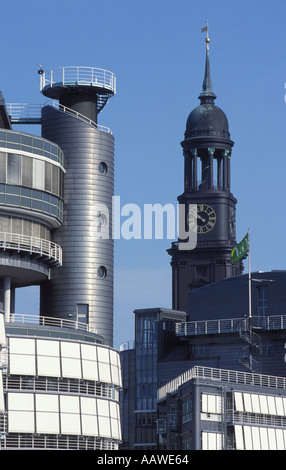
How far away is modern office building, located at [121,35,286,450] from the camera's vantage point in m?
114

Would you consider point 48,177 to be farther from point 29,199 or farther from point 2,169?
point 2,169

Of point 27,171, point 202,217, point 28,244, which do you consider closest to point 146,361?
point 202,217

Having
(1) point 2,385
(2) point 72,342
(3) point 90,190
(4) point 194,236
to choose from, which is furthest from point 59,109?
(4) point 194,236

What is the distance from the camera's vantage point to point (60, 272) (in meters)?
117

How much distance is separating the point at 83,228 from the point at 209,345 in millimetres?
32865

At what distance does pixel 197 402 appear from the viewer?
111m

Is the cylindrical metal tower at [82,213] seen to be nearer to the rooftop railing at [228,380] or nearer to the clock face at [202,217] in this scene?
the rooftop railing at [228,380]

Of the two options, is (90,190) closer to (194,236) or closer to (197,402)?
(197,402)

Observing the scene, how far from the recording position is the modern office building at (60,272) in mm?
101000

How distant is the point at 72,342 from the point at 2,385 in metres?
10.4

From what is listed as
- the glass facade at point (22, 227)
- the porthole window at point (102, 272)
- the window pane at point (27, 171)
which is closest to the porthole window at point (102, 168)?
the porthole window at point (102, 272)

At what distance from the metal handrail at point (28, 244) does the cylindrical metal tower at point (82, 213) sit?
324 centimetres

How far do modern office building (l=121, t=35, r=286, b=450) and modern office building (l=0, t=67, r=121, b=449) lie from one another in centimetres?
971

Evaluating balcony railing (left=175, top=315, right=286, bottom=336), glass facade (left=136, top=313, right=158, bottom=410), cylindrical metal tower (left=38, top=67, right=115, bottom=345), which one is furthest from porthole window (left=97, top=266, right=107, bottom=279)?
glass facade (left=136, top=313, right=158, bottom=410)
